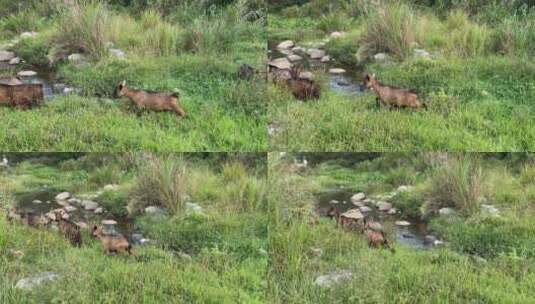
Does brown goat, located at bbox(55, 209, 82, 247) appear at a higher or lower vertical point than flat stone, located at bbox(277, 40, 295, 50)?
lower

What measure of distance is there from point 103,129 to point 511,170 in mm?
3000

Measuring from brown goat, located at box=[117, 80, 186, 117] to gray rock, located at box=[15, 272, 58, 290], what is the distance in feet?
4.52

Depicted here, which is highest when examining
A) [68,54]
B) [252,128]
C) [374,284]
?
[68,54]

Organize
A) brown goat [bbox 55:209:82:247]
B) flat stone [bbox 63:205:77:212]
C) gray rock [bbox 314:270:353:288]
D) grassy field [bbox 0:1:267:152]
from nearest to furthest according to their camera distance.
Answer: gray rock [bbox 314:270:353:288] < grassy field [bbox 0:1:267:152] < brown goat [bbox 55:209:82:247] < flat stone [bbox 63:205:77:212]

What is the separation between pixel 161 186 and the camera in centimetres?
571

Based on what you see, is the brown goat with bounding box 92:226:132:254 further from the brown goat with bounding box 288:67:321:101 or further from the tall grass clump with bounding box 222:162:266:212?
the brown goat with bounding box 288:67:321:101

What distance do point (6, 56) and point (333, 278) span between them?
3.07m

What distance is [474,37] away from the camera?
5969 millimetres

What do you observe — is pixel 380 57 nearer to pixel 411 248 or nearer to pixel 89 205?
pixel 411 248

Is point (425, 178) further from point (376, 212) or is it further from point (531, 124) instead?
point (531, 124)

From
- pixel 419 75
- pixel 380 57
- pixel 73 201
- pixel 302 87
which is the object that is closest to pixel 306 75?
pixel 302 87

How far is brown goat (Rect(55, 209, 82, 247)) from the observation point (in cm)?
560

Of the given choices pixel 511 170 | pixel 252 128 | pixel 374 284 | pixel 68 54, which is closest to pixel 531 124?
pixel 511 170

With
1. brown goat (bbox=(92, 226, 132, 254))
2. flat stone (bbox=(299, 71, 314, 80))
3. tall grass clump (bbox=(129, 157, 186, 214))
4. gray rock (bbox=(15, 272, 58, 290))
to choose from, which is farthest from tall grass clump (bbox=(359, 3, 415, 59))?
gray rock (bbox=(15, 272, 58, 290))
